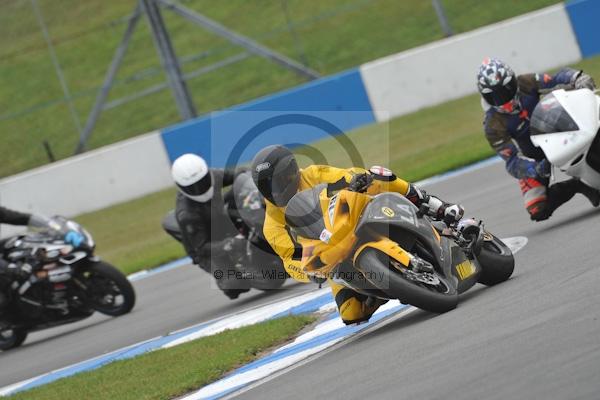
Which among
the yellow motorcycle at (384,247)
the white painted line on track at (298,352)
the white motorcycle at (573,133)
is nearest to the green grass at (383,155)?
the white motorcycle at (573,133)

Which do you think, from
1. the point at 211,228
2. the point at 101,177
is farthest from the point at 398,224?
the point at 101,177

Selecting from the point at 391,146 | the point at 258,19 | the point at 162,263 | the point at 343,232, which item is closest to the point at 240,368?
the point at 343,232

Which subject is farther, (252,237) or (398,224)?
(252,237)

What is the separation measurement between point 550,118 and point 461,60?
11.4m

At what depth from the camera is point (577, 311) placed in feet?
21.5

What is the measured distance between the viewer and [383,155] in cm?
1959

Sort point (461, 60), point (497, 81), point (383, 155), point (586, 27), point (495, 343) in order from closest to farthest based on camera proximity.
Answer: point (495, 343) → point (497, 81) → point (383, 155) → point (586, 27) → point (461, 60)

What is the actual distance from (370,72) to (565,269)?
1358 centimetres

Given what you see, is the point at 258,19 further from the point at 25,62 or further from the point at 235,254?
the point at 235,254

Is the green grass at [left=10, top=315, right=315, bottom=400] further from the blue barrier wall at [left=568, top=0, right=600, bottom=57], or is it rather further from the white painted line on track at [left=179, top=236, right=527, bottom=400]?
the blue barrier wall at [left=568, top=0, right=600, bottom=57]

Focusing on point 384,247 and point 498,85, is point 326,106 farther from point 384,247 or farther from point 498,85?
point 384,247

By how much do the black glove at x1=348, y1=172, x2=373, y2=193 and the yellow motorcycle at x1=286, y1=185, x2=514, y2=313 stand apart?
0.04 meters

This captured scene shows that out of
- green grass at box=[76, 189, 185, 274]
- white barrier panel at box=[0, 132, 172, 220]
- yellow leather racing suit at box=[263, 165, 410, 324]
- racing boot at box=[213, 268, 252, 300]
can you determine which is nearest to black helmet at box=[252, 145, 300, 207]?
yellow leather racing suit at box=[263, 165, 410, 324]

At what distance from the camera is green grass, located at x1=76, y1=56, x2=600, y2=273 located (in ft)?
60.2
